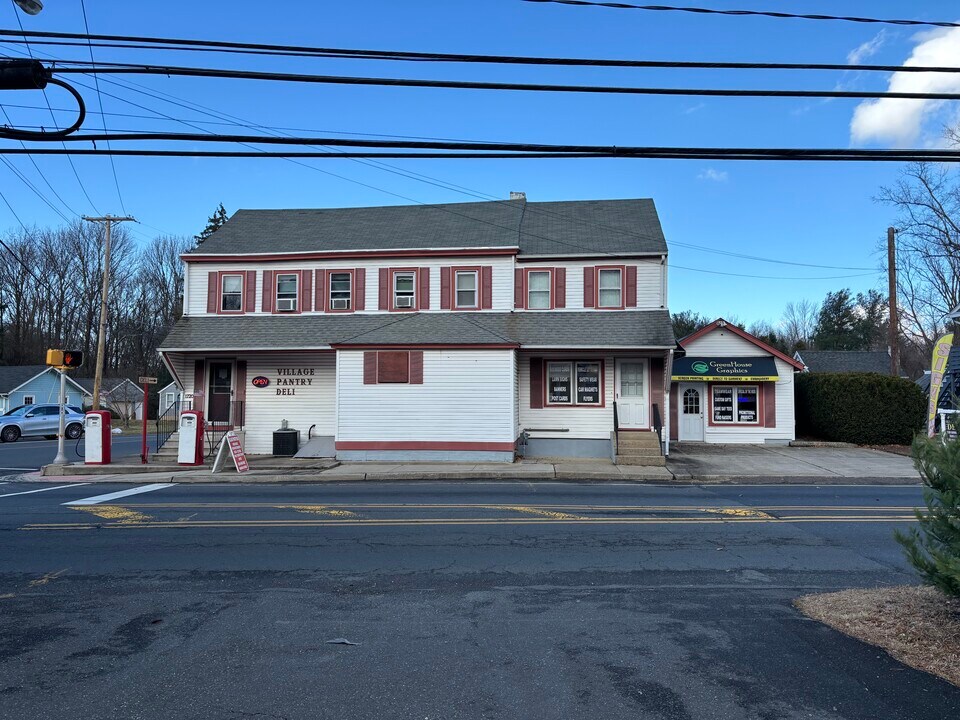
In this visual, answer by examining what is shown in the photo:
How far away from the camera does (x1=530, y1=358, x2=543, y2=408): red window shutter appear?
21.0 m

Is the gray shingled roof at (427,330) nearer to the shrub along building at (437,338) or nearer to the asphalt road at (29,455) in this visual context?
the shrub along building at (437,338)

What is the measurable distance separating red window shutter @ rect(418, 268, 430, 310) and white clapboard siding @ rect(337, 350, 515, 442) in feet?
9.34

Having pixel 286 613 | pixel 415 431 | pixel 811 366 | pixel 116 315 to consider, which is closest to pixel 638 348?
pixel 415 431

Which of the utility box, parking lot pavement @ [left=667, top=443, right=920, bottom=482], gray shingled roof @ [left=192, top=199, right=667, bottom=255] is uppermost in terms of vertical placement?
gray shingled roof @ [left=192, top=199, right=667, bottom=255]

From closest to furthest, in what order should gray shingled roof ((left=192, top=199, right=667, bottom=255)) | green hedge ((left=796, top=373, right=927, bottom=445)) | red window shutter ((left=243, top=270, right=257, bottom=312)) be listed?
gray shingled roof ((left=192, top=199, right=667, bottom=255)) → red window shutter ((left=243, top=270, right=257, bottom=312)) → green hedge ((left=796, top=373, right=927, bottom=445))

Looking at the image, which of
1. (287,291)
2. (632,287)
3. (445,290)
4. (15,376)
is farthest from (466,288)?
(15,376)

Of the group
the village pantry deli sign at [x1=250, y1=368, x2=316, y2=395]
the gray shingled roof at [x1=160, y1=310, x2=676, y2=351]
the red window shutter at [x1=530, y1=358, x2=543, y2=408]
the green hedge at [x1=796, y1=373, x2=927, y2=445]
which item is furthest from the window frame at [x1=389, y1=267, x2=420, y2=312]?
the green hedge at [x1=796, y1=373, x2=927, y2=445]

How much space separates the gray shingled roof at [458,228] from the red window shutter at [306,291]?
84 cm

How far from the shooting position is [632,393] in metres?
20.7

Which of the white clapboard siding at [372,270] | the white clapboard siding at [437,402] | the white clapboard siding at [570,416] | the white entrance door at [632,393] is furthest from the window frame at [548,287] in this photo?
the white clapboard siding at [437,402]

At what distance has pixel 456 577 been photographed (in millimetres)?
7184

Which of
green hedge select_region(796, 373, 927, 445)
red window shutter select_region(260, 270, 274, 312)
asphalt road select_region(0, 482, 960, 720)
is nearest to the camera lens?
asphalt road select_region(0, 482, 960, 720)

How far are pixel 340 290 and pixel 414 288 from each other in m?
2.48

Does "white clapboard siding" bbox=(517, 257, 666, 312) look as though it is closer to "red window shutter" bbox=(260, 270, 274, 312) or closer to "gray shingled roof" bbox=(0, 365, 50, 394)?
"red window shutter" bbox=(260, 270, 274, 312)
